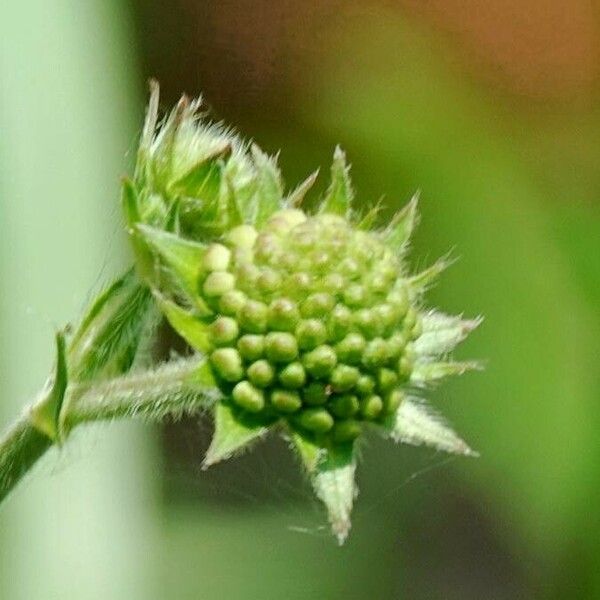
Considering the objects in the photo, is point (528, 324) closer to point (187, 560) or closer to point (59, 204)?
point (187, 560)

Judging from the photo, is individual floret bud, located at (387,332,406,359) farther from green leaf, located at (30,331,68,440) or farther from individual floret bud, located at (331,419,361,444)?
green leaf, located at (30,331,68,440)

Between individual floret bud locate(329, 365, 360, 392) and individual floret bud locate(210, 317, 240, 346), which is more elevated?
individual floret bud locate(210, 317, 240, 346)

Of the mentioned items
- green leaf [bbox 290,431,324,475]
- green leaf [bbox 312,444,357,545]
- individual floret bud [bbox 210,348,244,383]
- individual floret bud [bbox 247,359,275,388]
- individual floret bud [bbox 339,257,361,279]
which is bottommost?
green leaf [bbox 312,444,357,545]

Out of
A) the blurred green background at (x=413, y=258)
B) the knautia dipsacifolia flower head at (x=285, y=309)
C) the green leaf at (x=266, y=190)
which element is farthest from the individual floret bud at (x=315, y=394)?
the blurred green background at (x=413, y=258)

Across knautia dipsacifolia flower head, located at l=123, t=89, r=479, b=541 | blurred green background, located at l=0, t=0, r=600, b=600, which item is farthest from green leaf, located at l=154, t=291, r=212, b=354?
blurred green background, located at l=0, t=0, r=600, b=600

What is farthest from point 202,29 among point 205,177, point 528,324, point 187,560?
point 205,177

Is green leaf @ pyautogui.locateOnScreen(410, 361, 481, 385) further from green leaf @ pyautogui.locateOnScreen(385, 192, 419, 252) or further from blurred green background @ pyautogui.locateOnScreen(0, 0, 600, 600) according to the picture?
blurred green background @ pyautogui.locateOnScreen(0, 0, 600, 600)

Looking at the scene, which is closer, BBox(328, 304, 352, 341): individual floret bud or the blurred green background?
BBox(328, 304, 352, 341): individual floret bud
